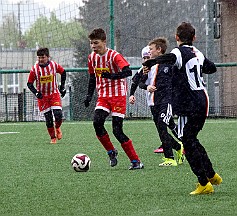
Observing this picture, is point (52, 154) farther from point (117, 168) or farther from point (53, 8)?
point (53, 8)

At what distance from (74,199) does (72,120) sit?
17.5 meters

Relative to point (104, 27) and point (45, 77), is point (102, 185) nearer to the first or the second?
point (45, 77)

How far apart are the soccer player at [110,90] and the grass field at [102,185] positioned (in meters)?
0.32

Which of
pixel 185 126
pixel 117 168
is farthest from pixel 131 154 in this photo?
pixel 185 126

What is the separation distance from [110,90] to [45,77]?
212 inches

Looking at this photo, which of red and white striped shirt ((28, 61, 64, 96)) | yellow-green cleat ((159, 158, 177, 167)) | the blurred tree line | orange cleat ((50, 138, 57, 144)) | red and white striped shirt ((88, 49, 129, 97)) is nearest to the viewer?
red and white striped shirt ((88, 49, 129, 97))

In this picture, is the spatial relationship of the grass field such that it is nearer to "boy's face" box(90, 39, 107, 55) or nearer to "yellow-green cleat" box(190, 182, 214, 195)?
"yellow-green cleat" box(190, 182, 214, 195)

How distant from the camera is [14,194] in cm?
770

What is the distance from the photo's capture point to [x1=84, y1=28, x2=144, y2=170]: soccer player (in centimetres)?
996

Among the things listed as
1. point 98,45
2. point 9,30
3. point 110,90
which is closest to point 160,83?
point 110,90

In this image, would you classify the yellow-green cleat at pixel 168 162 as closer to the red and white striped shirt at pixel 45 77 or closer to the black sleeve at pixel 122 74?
the black sleeve at pixel 122 74

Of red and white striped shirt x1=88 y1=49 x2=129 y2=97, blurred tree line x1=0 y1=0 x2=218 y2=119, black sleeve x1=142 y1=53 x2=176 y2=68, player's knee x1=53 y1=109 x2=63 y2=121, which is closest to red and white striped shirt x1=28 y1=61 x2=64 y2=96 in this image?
player's knee x1=53 y1=109 x2=63 y2=121

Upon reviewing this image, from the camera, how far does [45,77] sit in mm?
15406

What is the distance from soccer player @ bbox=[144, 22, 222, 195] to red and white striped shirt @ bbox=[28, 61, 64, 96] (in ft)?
26.5
